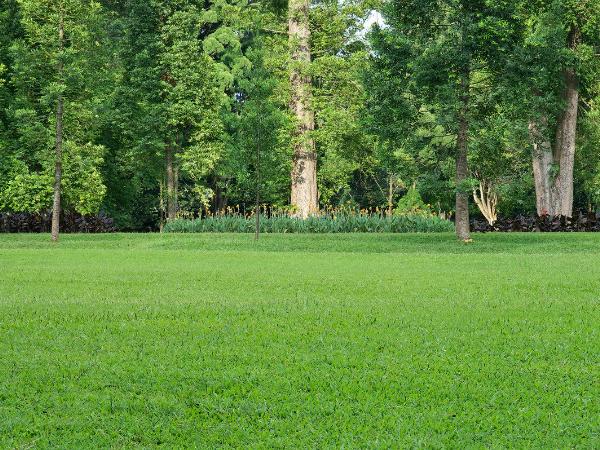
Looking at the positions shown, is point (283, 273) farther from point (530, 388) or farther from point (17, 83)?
point (17, 83)

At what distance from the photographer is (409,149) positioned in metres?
22.2

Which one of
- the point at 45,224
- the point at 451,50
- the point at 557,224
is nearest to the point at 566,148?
the point at 557,224

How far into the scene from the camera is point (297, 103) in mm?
32625

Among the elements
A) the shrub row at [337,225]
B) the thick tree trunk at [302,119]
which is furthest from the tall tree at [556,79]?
the thick tree trunk at [302,119]

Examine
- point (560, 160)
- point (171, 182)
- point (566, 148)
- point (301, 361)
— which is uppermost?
point (566, 148)

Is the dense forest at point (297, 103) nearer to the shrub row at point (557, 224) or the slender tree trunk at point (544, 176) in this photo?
the slender tree trunk at point (544, 176)

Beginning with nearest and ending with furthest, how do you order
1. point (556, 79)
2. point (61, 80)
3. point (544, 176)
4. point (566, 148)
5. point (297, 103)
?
point (556, 79) < point (61, 80) < point (566, 148) < point (544, 176) < point (297, 103)

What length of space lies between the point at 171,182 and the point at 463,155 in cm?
1473

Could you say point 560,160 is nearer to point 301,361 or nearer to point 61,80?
point 61,80

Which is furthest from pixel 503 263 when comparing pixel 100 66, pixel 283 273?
pixel 100 66

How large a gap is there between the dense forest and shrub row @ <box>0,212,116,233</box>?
0.72 m

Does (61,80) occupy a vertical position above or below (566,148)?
above

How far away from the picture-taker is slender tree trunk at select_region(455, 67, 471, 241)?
21.9 metres

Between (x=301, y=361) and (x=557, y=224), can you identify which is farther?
(x=557, y=224)
